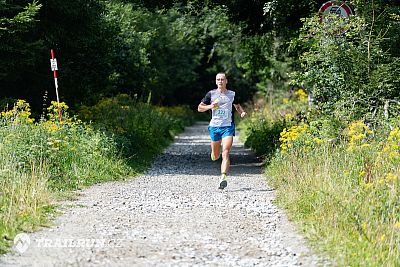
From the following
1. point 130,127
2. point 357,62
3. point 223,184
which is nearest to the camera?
point 223,184

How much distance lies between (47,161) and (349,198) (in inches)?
214

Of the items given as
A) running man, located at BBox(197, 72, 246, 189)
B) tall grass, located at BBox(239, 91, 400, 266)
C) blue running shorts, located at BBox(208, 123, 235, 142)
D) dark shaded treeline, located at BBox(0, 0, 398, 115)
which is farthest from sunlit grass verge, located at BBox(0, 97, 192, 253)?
tall grass, located at BBox(239, 91, 400, 266)

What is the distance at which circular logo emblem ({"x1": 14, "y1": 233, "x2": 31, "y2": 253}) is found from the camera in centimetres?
712

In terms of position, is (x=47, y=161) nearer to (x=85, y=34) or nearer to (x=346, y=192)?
(x=346, y=192)

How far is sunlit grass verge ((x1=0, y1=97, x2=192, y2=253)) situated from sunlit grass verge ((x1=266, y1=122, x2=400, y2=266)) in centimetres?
321

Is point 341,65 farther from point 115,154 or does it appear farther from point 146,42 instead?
point 146,42

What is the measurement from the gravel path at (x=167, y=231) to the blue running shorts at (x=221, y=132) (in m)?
0.86

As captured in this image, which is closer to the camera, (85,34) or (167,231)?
(167,231)

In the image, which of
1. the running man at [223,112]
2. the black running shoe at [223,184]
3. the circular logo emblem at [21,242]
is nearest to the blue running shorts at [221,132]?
the running man at [223,112]

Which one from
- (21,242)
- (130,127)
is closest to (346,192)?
(21,242)

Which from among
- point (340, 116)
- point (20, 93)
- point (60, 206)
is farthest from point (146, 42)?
point (60, 206)

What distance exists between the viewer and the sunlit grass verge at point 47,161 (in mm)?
8570

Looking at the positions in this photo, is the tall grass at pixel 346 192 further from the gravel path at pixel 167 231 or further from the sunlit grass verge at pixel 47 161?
the sunlit grass verge at pixel 47 161

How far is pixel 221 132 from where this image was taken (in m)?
12.0
